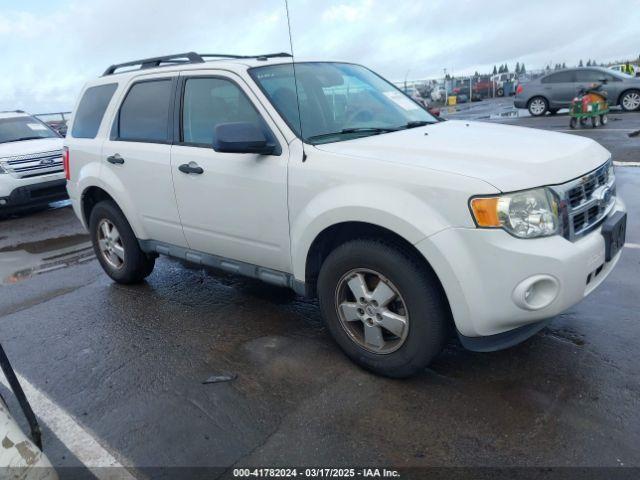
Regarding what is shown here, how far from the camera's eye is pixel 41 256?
6691 millimetres

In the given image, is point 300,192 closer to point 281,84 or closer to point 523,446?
point 281,84

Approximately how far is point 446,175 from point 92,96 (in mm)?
3876

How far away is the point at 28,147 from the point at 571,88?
16.7m

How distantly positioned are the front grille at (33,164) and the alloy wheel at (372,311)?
7651mm

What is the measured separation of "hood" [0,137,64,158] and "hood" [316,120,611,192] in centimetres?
764

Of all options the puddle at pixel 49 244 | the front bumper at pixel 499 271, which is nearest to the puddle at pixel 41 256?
the puddle at pixel 49 244

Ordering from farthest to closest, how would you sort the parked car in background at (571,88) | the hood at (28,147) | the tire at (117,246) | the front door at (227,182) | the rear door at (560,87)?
the rear door at (560,87) < the parked car in background at (571,88) < the hood at (28,147) < the tire at (117,246) < the front door at (227,182)

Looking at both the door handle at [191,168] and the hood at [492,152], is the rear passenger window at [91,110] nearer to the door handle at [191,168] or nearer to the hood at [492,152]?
the door handle at [191,168]

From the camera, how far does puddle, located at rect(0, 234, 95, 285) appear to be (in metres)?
6.06

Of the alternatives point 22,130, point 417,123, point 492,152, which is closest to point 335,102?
point 417,123

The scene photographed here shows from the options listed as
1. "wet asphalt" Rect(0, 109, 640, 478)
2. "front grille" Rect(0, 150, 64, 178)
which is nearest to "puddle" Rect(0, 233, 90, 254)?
"front grille" Rect(0, 150, 64, 178)

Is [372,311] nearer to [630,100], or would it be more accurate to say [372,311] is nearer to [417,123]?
[417,123]

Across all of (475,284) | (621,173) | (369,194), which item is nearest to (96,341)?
(369,194)

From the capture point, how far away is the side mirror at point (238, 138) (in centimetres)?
328
